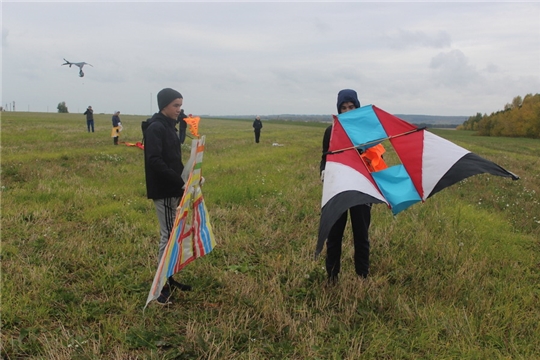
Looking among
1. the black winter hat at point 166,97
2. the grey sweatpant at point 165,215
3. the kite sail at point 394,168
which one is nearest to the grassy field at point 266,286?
the grey sweatpant at point 165,215

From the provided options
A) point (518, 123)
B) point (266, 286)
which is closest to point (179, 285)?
point (266, 286)

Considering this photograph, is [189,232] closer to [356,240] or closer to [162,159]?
[162,159]

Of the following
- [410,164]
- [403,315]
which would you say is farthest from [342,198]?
[403,315]

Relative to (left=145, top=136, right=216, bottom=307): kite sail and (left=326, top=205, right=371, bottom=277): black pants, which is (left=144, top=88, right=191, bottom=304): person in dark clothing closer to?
(left=145, top=136, right=216, bottom=307): kite sail

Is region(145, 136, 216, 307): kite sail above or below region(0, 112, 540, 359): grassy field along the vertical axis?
above

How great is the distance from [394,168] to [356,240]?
0.91m

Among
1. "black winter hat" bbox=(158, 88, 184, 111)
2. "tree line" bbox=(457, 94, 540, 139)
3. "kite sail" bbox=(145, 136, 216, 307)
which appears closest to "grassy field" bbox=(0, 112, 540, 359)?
"kite sail" bbox=(145, 136, 216, 307)

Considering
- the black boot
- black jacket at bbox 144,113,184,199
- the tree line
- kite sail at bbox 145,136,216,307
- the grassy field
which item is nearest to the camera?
the grassy field

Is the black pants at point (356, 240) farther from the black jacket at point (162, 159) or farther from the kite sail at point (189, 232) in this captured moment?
the black jacket at point (162, 159)

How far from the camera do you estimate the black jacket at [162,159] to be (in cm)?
387

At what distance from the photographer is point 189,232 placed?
4.16 metres

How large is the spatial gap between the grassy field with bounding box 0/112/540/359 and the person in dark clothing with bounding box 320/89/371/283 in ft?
0.55

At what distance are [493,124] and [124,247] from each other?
295 feet

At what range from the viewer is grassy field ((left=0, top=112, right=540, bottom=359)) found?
3303 millimetres
